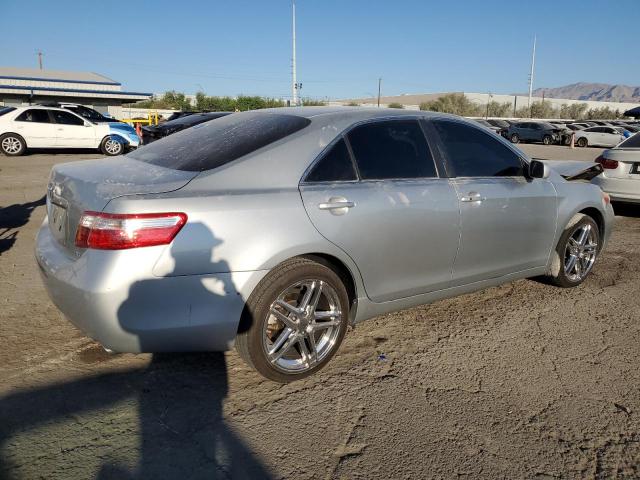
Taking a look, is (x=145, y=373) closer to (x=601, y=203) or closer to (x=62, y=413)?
(x=62, y=413)

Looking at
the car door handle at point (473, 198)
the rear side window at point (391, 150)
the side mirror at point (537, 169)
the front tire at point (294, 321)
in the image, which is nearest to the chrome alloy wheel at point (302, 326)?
the front tire at point (294, 321)

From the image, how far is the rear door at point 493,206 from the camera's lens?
3.77 m

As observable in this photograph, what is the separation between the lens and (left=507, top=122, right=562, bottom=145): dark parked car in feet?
118

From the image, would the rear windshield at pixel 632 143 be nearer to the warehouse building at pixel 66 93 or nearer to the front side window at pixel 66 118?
the front side window at pixel 66 118

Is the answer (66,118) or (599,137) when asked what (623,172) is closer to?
(66,118)

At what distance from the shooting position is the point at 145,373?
122 inches

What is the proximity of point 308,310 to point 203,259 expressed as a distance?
2.55ft

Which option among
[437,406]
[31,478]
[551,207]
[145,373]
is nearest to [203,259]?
[145,373]

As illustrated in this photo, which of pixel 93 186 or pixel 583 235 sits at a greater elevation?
pixel 93 186

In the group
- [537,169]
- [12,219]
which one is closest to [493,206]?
[537,169]

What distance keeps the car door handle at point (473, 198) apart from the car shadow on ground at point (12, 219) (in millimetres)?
4676

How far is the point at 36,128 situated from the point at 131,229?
1555 cm

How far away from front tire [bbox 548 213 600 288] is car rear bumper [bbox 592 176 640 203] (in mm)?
3293

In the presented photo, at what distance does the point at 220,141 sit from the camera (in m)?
3.32
